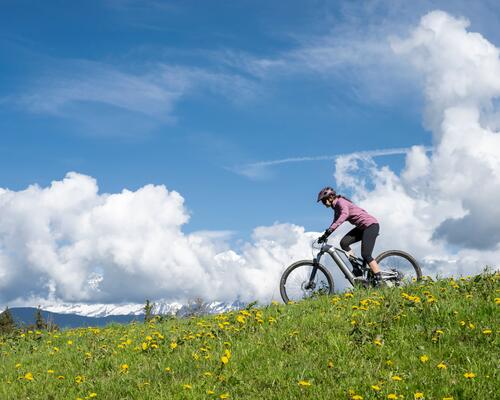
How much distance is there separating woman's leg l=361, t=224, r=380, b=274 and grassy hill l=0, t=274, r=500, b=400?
1.91 metres

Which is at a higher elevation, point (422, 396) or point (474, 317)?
point (474, 317)

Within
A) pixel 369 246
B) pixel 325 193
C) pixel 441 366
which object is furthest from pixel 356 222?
pixel 441 366

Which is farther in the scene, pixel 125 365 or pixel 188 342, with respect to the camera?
pixel 188 342

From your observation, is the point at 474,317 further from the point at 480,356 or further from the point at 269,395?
the point at 269,395

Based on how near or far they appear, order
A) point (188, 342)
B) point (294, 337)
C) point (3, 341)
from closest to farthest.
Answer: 1. point (294, 337)
2. point (188, 342)
3. point (3, 341)

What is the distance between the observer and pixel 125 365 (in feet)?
25.4

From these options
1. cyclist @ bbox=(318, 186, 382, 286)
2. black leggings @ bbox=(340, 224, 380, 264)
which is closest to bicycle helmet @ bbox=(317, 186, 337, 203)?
cyclist @ bbox=(318, 186, 382, 286)

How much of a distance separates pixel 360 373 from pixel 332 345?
1024 mm

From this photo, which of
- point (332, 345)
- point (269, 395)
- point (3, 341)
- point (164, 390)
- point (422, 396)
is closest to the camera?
point (422, 396)

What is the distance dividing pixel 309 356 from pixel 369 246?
18.5 ft

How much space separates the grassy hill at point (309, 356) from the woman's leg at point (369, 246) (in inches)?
75.3

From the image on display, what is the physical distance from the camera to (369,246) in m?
12.5

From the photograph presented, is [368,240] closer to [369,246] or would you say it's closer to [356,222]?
[369,246]

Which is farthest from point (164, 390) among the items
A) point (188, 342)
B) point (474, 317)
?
point (474, 317)
